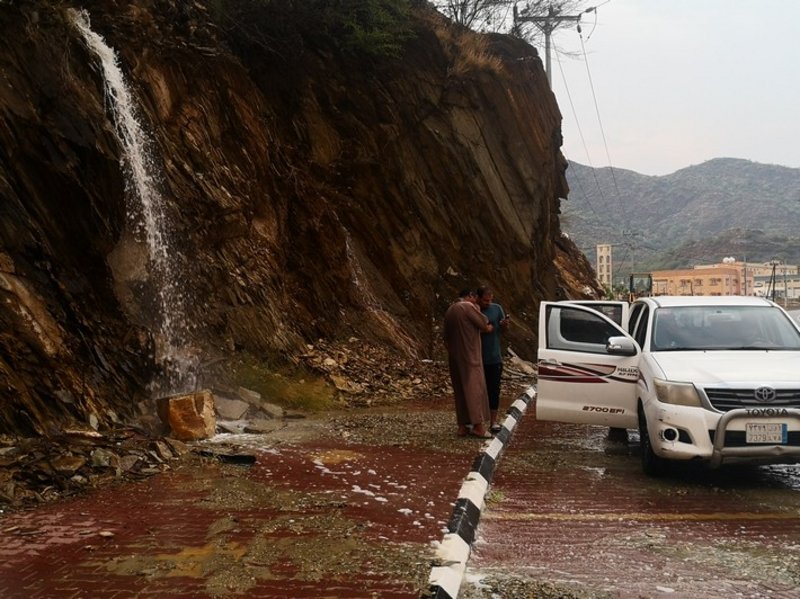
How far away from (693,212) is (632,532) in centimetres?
13605

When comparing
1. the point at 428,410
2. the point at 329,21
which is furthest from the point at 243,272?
the point at 329,21

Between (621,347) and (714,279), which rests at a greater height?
(621,347)

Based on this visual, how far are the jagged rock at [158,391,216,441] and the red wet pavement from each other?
1.34 meters

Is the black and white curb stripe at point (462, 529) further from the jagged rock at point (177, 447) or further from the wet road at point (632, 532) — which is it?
the jagged rock at point (177, 447)

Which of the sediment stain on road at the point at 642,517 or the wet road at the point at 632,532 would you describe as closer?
the wet road at the point at 632,532

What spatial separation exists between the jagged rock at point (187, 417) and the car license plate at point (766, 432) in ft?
18.7

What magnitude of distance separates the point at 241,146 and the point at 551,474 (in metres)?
9.30

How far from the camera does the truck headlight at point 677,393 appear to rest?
22.5 ft

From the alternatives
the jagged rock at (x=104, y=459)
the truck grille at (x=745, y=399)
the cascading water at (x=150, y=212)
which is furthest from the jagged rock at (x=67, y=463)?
the truck grille at (x=745, y=399)

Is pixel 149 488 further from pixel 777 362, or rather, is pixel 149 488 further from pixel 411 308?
pixel 411 308


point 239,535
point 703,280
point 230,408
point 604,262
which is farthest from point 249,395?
point 604,262

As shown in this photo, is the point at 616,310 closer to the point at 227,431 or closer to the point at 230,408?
the point at 227,431

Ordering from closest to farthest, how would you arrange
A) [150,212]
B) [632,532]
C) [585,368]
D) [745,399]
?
1. [632,532]
2. [745,399]
3. [585,368]
4. [150,212]

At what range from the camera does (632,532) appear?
566 centimetres
